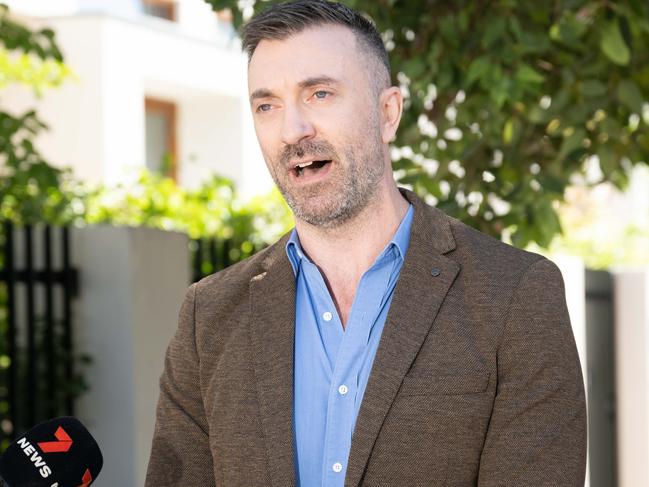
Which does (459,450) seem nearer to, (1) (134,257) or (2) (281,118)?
(2) (281,118)

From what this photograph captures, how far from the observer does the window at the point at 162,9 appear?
56.6 ft

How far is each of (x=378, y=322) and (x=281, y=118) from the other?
1.57 ft

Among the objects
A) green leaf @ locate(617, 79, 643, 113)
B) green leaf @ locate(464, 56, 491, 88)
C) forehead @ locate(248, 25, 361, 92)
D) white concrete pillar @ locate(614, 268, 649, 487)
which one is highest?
green leaf @ locate(464, 56, 491, 88)

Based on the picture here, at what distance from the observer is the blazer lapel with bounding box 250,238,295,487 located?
274 centimetres

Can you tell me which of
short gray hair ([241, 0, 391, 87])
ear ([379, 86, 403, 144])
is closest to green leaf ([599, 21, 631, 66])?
ear ([379, 86, 403, 144])

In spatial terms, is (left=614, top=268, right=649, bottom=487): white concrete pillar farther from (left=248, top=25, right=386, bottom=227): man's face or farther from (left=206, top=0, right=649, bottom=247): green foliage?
(left=248, top=25, right=386, bottom=227): man's face

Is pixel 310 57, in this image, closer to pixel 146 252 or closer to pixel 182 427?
pixel 182 427

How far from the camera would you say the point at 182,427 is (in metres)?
2.92

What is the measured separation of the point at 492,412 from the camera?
2.65 metres

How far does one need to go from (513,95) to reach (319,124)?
2.20 m

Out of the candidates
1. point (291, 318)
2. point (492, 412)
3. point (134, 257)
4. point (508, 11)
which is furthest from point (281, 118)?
point (134, 257)

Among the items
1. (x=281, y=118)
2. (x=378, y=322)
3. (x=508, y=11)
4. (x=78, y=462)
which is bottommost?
(x=78, y=462)

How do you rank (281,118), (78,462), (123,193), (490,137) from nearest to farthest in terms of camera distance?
1. (78,462)
2. (281,118)
3. (490,137)
4. (123,193)

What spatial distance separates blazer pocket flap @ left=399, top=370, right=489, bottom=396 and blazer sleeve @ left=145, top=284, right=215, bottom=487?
0.52 m
